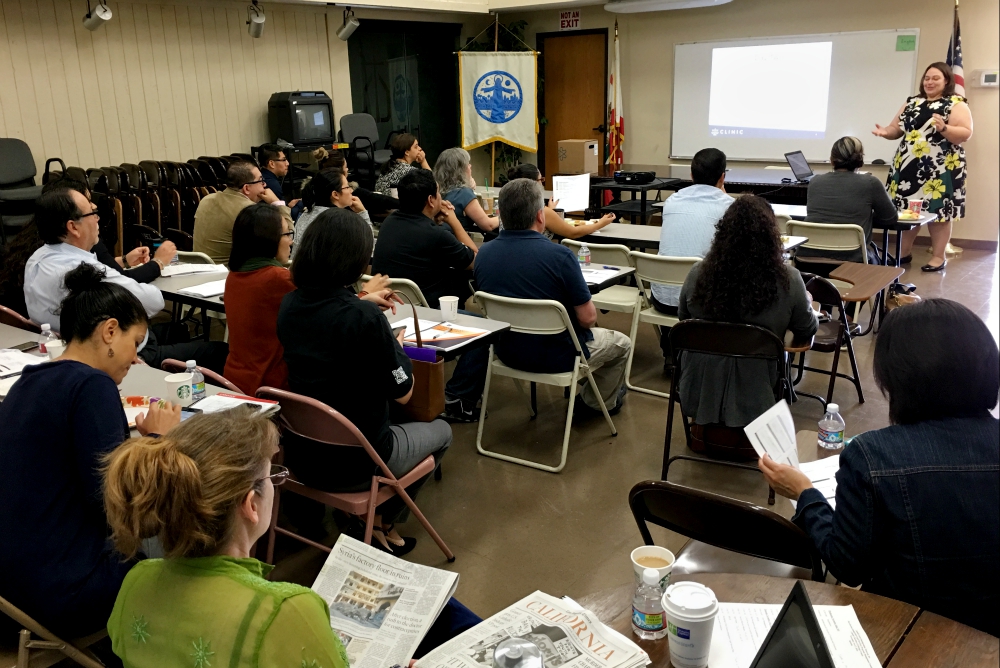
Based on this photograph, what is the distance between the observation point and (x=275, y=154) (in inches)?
272

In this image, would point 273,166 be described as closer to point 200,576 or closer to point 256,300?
point 256,300

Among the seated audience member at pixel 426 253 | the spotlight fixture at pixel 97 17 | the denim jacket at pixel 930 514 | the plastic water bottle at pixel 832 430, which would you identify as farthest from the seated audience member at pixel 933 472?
the spotlight fixture at pixel 97 17

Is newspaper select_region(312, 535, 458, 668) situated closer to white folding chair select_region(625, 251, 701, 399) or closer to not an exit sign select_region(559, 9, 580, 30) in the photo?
white folding chair select_region(625, 251, 701, 399)

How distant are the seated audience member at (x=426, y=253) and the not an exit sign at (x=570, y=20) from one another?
274 inches

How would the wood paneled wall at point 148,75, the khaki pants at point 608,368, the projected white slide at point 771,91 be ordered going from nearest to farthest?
1. the khaki pants at point 608,368
2. the wood paneled wall at point 148,75
3. the projected white slide at point 771,91

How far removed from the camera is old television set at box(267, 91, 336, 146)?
8.34 metres

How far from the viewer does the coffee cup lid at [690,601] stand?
50.0 inches

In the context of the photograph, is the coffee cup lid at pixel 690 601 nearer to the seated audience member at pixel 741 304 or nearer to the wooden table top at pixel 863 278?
the seated audience member at pixel 741 304

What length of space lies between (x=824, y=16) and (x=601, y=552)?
24.8 feet

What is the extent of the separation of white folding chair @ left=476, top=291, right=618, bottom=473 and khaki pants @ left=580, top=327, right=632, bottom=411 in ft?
0.82

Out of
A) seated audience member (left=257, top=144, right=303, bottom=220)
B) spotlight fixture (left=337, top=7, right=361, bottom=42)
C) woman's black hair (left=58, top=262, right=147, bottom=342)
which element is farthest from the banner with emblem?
woman's black hair (left=58, top=262, right=147, bottom=342)

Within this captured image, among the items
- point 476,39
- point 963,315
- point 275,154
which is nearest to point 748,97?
point 476,39

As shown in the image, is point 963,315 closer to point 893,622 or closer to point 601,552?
point 893,622

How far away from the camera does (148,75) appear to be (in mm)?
7750
